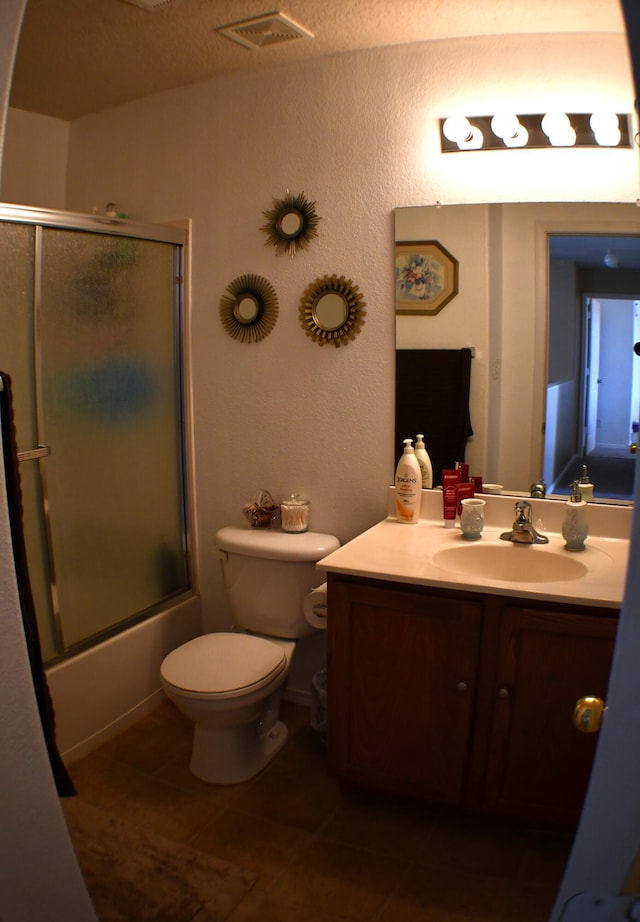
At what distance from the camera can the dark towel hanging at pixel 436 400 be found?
222cm

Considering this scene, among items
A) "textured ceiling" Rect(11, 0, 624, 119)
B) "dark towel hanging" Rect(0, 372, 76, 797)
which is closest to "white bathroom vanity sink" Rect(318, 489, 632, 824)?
"dark towel hanging" Rect(0, 372, 76, 797)

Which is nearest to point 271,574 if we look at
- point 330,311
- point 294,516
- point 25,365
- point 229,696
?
point 294,516

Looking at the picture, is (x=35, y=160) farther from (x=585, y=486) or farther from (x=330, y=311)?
(x=585, y=486)

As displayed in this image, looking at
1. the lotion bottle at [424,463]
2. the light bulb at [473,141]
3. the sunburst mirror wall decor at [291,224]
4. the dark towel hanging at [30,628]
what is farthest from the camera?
the sunburst mirror wall decor at [291,224]

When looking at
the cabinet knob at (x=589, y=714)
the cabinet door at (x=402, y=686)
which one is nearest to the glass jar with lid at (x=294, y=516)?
the cabinet door at (x=402, y=686)

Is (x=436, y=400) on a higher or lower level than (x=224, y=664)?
higher

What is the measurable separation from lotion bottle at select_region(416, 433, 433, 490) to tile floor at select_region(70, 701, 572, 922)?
985 mm

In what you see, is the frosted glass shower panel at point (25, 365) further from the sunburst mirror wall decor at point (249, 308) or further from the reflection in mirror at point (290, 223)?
the reflection in mirror at point (290, 223)

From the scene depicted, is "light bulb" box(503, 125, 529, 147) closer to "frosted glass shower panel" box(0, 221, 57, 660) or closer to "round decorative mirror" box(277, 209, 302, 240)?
"round decorative mirror" box(277, 209, 302, 240)

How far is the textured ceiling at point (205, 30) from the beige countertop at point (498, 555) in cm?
138

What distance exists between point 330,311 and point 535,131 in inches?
33.0

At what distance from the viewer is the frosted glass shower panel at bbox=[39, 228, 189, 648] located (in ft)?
7.41

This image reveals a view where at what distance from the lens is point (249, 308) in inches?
100

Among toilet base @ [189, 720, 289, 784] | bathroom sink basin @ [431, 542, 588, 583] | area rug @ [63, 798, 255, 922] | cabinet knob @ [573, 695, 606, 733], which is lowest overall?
area rug @ [63, 798, 255, 922]
